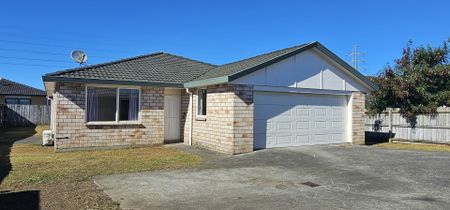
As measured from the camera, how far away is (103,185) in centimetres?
741

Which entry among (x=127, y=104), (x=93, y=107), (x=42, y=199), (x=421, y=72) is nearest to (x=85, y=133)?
(x=93, y=107)

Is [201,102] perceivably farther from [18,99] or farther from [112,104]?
[18,99]

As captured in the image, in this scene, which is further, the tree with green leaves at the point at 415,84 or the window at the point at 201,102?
the tree with green leaves at the point at 415,84

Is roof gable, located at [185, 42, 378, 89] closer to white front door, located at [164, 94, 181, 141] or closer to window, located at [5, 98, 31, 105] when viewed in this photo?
white front door, located at [164, 94, 181, 141]

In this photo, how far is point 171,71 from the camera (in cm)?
1602

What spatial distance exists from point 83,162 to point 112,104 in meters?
3.66

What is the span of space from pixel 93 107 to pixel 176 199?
810 cm

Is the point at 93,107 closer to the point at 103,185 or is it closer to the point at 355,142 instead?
the point at 103,185

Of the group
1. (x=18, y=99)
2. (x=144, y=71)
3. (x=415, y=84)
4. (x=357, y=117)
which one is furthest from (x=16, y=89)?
(x=415, y=84)

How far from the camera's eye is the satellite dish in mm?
17312

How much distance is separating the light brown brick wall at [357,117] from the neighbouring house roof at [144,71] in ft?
21.5

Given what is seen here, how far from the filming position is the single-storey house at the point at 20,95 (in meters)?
34.7

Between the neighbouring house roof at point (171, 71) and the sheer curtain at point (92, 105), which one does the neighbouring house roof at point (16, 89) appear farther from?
the sheer curtain at point (92, 105)

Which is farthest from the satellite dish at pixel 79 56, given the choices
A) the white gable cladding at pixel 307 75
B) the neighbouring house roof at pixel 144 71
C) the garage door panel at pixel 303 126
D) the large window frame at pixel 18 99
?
the large window frame at pixel 18 99
